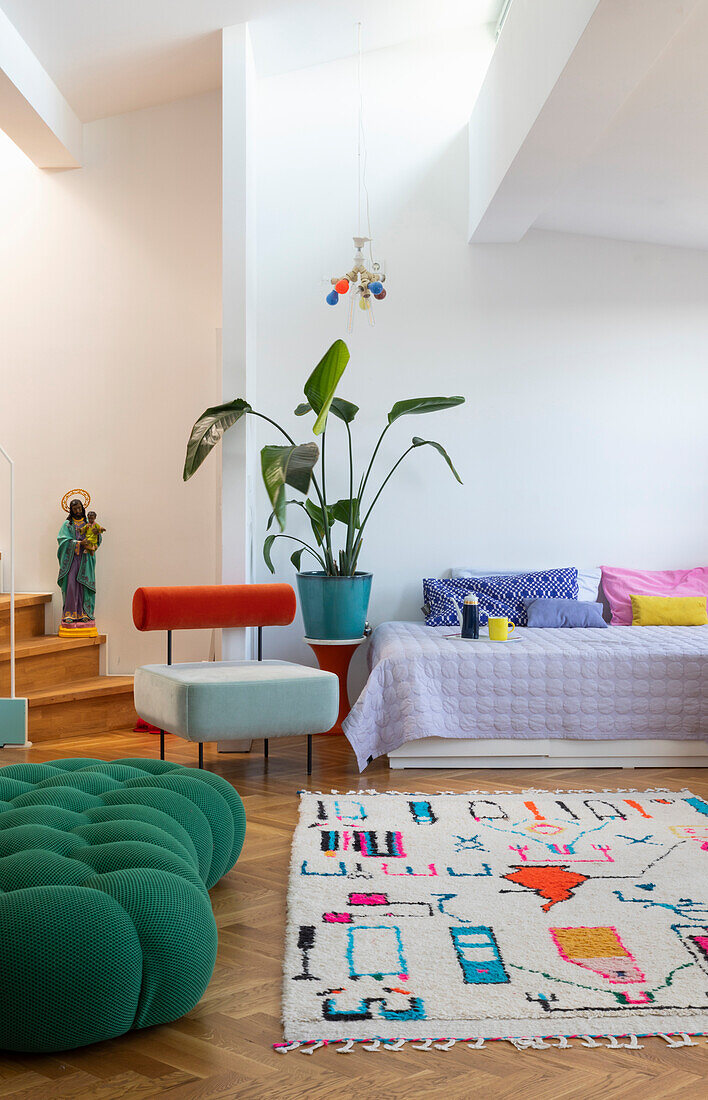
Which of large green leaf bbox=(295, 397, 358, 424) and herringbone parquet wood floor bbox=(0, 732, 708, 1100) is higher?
large green leaf bbox=(295, 397, 358, 424)

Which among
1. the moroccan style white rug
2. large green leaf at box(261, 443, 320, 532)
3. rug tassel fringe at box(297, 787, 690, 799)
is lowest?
rug tassel fringe at box(297, 787, 690, 799)

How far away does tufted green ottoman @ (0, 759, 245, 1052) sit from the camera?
167 centimetres

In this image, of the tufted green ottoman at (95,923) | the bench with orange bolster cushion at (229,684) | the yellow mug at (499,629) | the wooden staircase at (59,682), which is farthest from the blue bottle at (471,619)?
the tufted green ottoman at (95,923)

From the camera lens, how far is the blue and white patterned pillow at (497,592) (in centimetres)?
498

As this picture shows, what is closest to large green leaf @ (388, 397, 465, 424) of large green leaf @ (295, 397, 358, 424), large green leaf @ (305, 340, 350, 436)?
large green leaf @ (295, 397, 358, 424)

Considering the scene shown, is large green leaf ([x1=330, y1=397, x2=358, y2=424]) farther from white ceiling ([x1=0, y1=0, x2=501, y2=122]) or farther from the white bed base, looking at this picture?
white ceiling ([x1=0, y1=0, x2=501, y2=122])

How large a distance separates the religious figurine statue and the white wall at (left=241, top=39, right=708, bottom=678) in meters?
0.89

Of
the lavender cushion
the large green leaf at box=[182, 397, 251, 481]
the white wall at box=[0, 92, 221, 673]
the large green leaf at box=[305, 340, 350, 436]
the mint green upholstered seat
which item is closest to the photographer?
the mint green upholstered seat

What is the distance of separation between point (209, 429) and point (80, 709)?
60.7 inches

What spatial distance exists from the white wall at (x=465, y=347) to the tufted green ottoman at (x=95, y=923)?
328 cm

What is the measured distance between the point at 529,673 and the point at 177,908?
249cm

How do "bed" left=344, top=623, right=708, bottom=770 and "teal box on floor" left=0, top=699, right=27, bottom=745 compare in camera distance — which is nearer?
"bed" left=344, top=623, right=708, bottom=770

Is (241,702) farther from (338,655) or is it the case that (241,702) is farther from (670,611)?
(670,611)

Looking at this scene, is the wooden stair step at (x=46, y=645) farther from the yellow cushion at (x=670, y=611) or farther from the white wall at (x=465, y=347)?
the yellow cushion at (x=670, y=611)
